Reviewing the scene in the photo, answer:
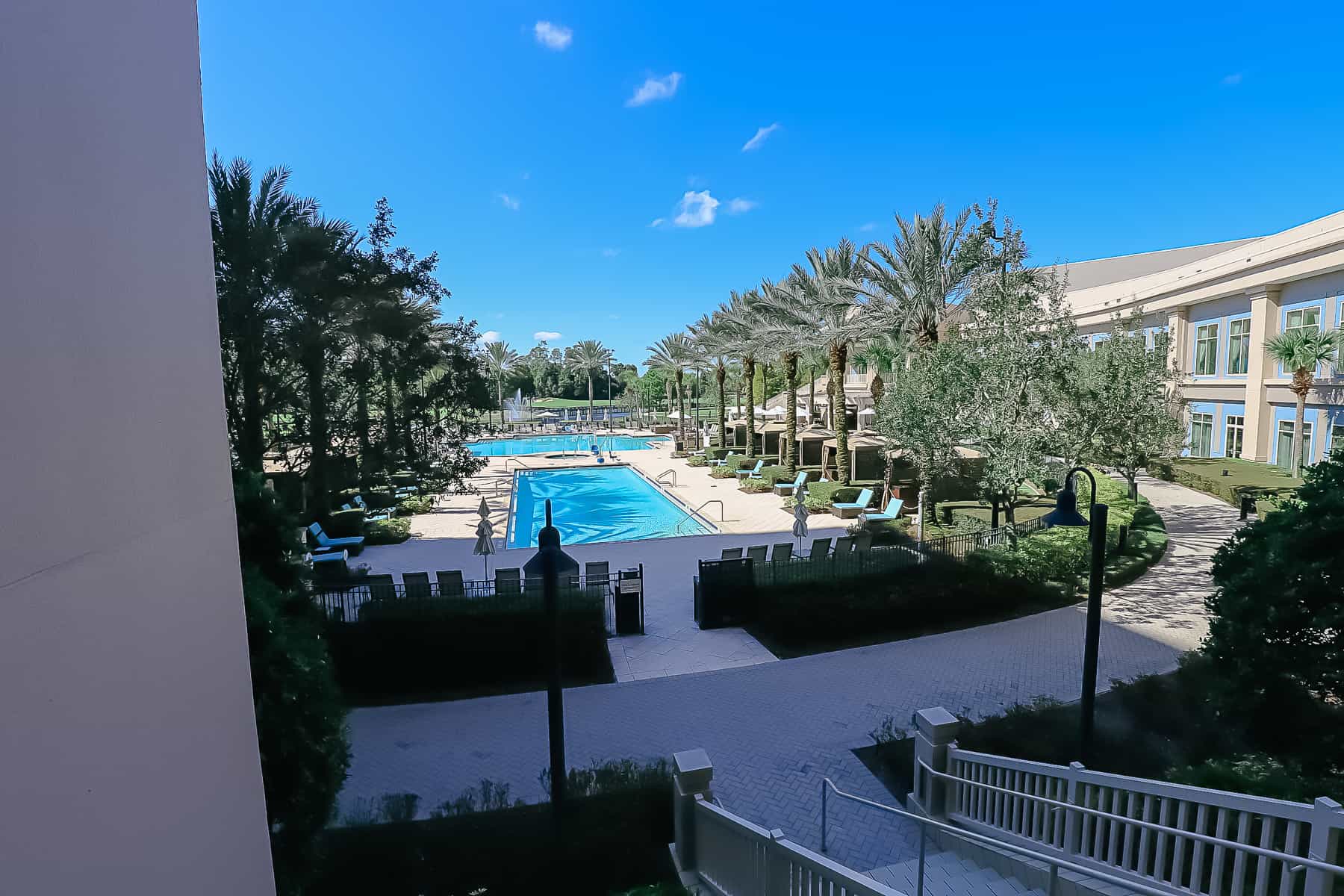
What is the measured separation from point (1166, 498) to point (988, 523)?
39.6 ft

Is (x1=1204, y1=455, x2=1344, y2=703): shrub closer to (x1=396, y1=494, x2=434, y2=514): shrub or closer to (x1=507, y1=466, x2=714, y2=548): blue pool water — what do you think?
(x1=507, y1=466, x2=714, y2=548): blue pool water

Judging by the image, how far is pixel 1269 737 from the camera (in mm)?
5836

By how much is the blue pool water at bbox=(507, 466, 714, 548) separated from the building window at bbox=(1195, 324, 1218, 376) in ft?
91.1

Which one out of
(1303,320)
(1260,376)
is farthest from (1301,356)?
(1260,376)

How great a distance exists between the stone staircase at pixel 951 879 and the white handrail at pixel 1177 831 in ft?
1.81

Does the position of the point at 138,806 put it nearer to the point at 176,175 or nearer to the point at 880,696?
the point at 176,175

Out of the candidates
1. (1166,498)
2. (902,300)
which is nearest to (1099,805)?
(902,300)

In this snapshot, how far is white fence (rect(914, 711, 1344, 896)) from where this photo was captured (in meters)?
3.11

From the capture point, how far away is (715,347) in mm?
37531

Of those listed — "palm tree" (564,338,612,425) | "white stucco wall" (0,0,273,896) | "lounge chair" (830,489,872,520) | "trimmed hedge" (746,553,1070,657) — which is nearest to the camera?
"white stucco wall" (0,0,273,896)

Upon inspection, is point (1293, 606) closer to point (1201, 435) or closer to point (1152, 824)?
point (1152, 824)

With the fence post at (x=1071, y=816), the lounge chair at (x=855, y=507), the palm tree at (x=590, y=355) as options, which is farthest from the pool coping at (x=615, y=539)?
the palm tree at (x=590, y=355)

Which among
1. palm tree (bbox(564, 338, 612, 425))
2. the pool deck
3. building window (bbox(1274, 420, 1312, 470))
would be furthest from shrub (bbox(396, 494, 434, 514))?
palm tree (bbox(564, 338, 612, 425))

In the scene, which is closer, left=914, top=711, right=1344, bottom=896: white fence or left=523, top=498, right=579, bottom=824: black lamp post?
left=914, top=711, right=1344, bottom=896: white fence
